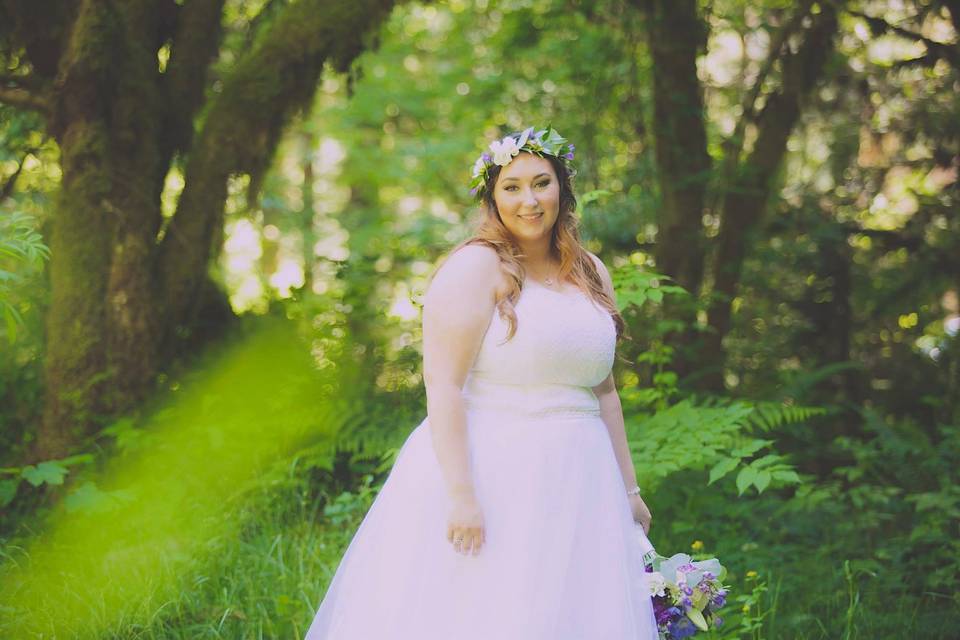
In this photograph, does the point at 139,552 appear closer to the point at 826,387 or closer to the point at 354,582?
the point at 354,582

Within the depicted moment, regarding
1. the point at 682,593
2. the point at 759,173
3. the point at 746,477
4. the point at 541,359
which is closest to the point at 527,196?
the point at 541,359

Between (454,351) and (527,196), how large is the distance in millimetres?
609

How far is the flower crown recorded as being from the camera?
2852 mm

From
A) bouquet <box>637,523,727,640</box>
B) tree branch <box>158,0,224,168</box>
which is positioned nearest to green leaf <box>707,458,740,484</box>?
bouquet <box>637,523,727,640</box>

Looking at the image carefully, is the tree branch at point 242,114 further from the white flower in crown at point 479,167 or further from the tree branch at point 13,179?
the white flower in crown at point 479,167

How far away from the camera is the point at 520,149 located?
9.37ft

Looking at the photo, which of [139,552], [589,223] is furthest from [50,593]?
[589,223]

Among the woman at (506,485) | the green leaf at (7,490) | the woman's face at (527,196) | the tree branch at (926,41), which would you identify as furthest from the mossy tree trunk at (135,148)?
the tree branch at (926,41)

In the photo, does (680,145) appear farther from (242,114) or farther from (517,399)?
(517,399)

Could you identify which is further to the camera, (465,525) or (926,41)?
(926,41)

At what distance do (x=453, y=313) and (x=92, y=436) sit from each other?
310 cm

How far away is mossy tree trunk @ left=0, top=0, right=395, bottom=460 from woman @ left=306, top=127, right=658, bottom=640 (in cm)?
271

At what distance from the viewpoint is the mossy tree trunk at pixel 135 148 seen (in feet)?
15.5

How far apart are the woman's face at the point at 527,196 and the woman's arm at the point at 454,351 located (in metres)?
0.27
